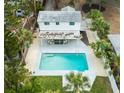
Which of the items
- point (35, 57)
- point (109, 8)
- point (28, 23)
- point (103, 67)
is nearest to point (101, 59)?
point (103, 67)

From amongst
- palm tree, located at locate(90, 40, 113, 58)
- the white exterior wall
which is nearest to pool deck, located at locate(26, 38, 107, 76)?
palm tree, located at locate(90, 40, 113, 58)

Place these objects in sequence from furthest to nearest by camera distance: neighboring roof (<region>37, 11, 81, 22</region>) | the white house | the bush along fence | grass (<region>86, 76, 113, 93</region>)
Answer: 1. neighboring roof (<region>37, 11, 81, 22</region>)
2. the white house
3. the bush along fence
4. grass (<region>86, 76, 113, 93</region>)

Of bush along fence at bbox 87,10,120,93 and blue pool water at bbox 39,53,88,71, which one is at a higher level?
bush along fence at bbox 87,10,120,93

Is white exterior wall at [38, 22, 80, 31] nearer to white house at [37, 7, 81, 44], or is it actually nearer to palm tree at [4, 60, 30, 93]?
white house at [37, 7, 81, 44]

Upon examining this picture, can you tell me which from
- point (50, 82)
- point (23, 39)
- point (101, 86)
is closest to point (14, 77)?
point (50, 82)

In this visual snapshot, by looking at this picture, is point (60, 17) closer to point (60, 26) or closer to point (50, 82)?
point (60, 26)
